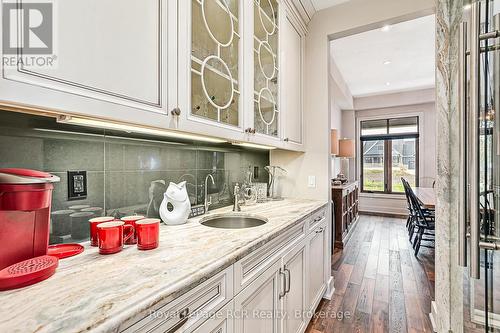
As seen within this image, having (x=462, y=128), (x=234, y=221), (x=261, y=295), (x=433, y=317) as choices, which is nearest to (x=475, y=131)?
(x=462, y=128)

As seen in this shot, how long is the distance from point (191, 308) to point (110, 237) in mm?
399

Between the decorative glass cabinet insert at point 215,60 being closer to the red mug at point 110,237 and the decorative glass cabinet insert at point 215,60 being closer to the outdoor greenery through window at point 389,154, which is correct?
the red mug at point 110,237

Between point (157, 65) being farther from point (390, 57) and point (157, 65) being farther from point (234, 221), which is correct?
point (390, 57)

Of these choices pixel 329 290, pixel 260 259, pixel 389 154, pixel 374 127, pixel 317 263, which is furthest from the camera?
pixel 374 127

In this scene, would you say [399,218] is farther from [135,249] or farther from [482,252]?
[135,249]

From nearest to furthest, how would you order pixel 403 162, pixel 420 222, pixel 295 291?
1. pixel 295 291
2. pixel 420 222
3. pixel 403 162

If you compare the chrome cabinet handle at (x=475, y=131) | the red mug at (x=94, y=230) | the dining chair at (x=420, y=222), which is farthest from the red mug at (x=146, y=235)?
the dining chair at (x=420, y=222)

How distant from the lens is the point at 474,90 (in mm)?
817

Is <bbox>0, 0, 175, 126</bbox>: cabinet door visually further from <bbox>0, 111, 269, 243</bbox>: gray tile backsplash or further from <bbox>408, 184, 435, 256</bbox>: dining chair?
<bbox>408, 184, 435, 256</bbox>: dining chair

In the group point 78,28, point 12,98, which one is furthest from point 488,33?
point 12,98

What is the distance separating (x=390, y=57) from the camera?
148 inches

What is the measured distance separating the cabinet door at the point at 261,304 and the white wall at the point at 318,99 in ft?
3.75

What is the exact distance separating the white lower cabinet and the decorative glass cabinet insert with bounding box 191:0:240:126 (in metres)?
0.74

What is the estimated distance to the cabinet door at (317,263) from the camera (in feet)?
5.94
